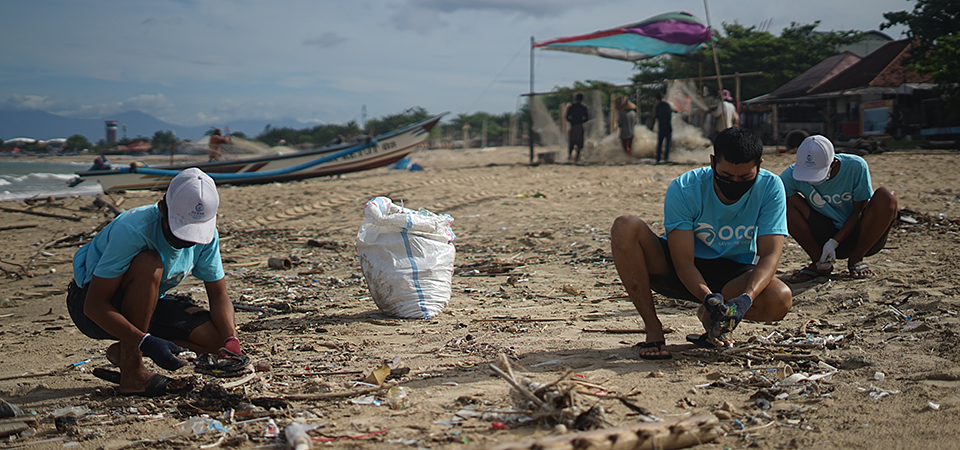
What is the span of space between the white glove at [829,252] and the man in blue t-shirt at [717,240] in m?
1.52

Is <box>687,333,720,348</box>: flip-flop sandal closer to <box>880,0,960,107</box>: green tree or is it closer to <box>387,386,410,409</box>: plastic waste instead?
<box>387,386,410,409</box>: plastic waste

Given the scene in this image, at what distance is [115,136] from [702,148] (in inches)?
2819

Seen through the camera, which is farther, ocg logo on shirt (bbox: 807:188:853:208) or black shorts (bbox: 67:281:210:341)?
ocg logo on shirt (bbox: 807:188:853:208)

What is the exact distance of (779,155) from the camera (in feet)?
38.9

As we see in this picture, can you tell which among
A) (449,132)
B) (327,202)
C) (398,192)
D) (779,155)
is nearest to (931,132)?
(779,155)

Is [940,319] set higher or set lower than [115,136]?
lower

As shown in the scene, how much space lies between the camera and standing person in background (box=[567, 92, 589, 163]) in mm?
13734

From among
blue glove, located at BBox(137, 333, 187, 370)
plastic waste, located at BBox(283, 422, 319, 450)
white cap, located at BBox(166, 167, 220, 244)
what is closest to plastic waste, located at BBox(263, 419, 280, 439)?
plastic waste, located at BBox(283, 422, 319, 450)

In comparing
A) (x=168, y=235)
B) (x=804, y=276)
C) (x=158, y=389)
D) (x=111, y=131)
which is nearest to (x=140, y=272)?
(x=168, y=235)

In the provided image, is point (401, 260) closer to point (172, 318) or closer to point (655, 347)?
point (172, 318)

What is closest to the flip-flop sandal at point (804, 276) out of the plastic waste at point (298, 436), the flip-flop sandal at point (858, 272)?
the flip-flop sandal at point (858, 272)

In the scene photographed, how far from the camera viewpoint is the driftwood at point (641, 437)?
1.72 metres

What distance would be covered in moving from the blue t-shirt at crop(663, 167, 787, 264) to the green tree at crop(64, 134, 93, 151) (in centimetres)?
6452

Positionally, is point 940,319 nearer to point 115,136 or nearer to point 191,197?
point 191,197
